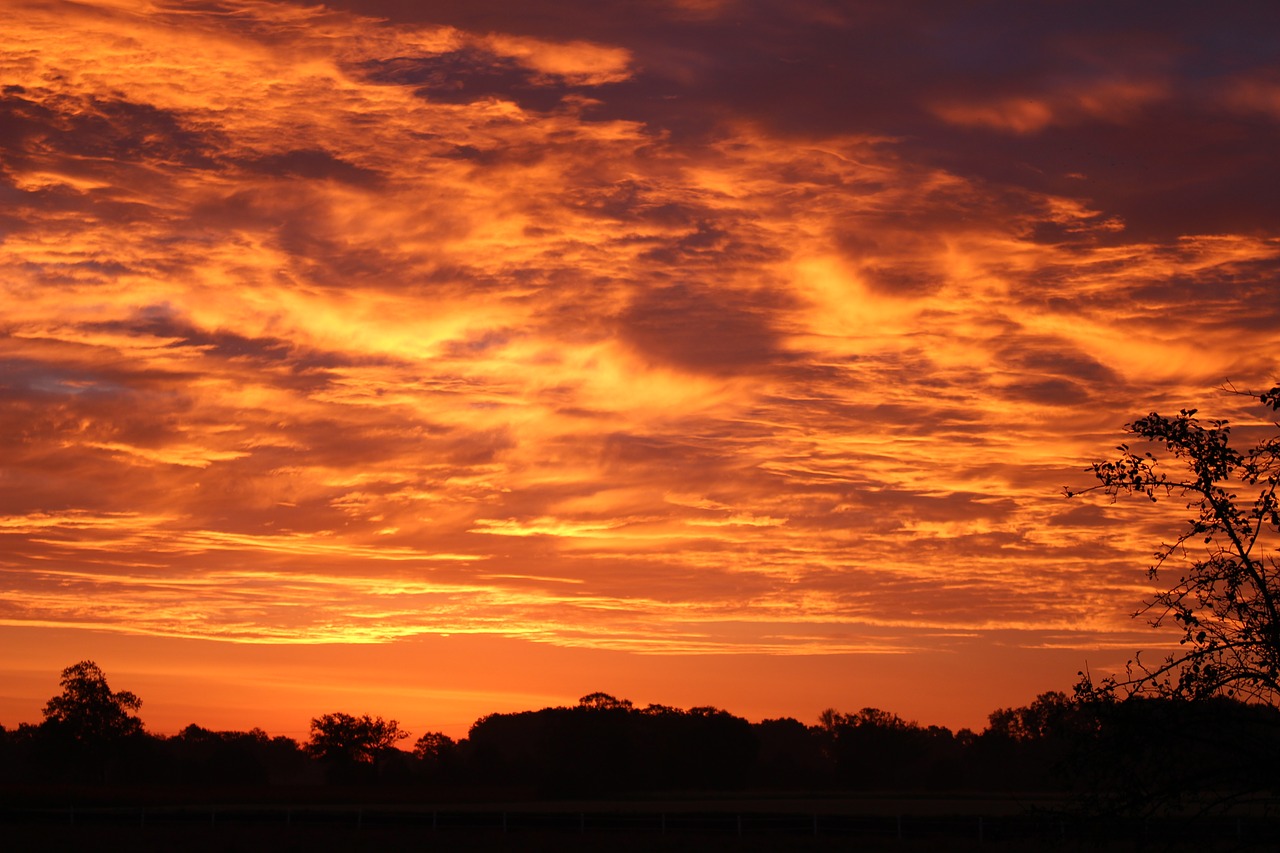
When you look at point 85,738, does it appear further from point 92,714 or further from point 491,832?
point 491,832

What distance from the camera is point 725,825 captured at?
54.0 meters

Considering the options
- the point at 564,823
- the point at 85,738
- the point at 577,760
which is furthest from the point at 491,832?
the point at 85,738

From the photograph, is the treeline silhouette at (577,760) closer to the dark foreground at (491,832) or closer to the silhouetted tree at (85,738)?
the silhouetted tree at (85,738)

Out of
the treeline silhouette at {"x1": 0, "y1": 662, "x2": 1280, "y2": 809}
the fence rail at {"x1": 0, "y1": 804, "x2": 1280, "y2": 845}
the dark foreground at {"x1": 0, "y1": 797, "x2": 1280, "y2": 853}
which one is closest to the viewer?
the dark foreground at {"x1": 0, "y1": 797, "x2": 1280, "y2": 853}

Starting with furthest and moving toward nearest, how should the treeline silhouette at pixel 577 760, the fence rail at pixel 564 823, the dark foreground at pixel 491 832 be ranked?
1. the treeline silhouette at pixel 577 760
2. the fence rail at pixel 564 823
3. the dark foreground at pixel 491 832

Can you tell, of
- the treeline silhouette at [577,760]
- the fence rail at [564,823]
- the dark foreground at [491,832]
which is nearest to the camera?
the dark foreground at [491,832]

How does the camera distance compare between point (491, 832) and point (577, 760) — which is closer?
point (491, 832)

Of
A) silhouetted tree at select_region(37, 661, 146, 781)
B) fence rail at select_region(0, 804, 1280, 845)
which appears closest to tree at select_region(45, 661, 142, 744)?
silhouetted tree at select_region(37, 661, 146, 781)

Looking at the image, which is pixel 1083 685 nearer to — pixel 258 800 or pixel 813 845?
pixel 813 845

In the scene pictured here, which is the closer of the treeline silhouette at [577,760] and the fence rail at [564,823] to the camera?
the fence rail at [564,823]

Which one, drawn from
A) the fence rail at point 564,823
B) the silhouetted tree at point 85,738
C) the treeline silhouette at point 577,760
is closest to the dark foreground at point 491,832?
the fence rail at point 564,823

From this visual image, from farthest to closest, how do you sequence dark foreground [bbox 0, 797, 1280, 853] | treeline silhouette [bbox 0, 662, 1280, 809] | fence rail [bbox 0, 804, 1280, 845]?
1. treeline silhouette [bbox 0, 662, 1280, 809]
2. fence rail [bbox 0, 804, 1280, 845]
3. dark foreground [bbox 0, 797, 1280, 853]

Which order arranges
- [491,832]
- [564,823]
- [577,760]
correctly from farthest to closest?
[577,760] < [564,823] < [491,832]

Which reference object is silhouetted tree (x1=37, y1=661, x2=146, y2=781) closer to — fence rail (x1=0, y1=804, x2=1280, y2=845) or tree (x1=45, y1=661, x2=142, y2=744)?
tree (x1=45, y1=661, x2=142, y2=744)
